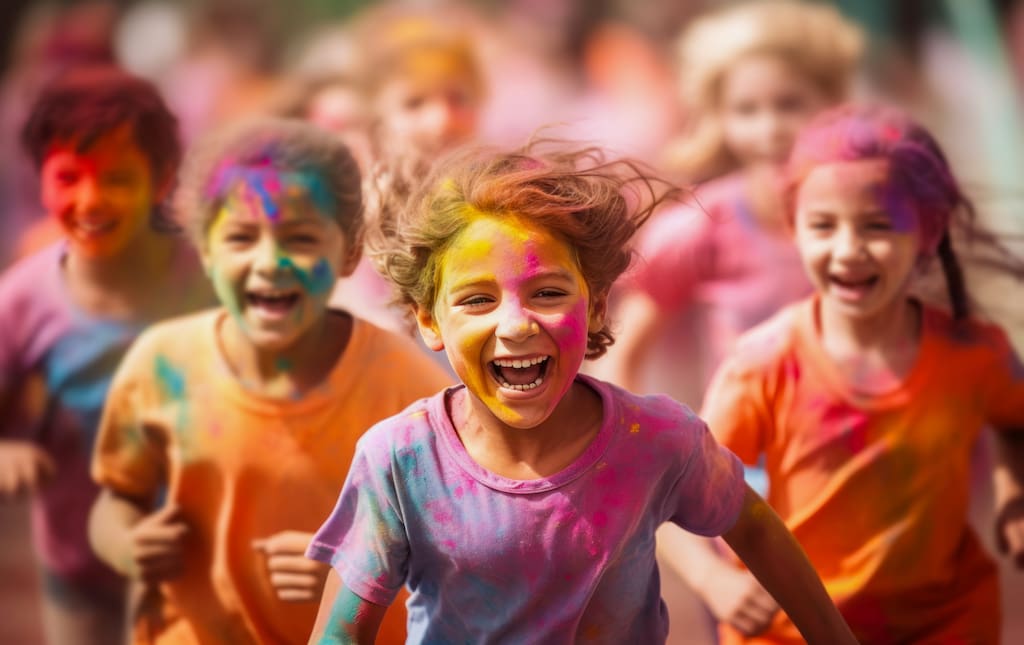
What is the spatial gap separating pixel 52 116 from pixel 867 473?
193 cm

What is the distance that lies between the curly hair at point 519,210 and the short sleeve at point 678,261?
161cm

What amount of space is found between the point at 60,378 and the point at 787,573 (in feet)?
6.38

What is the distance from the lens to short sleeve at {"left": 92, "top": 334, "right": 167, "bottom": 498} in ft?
9.76

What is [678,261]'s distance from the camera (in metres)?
4.12

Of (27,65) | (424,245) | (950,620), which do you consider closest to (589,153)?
(424,245)

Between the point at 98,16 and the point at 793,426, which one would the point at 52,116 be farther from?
the point at 98,16

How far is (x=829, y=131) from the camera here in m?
3.07

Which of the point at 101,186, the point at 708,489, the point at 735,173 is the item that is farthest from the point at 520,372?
the point at 735,173

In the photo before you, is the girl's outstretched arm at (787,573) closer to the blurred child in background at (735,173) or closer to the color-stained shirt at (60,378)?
the blurred child in background at (735,173)

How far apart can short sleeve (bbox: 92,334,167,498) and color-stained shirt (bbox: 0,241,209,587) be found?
2.01 feet

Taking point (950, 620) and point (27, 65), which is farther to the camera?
point (27, 65)

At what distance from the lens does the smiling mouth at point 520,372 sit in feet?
7.39

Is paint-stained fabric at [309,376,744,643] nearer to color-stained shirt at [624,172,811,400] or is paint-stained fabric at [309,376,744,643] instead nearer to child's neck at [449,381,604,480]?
child's neck at [449,381,604,480]

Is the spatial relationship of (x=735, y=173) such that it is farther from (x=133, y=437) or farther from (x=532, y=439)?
(x=532, y=439)
